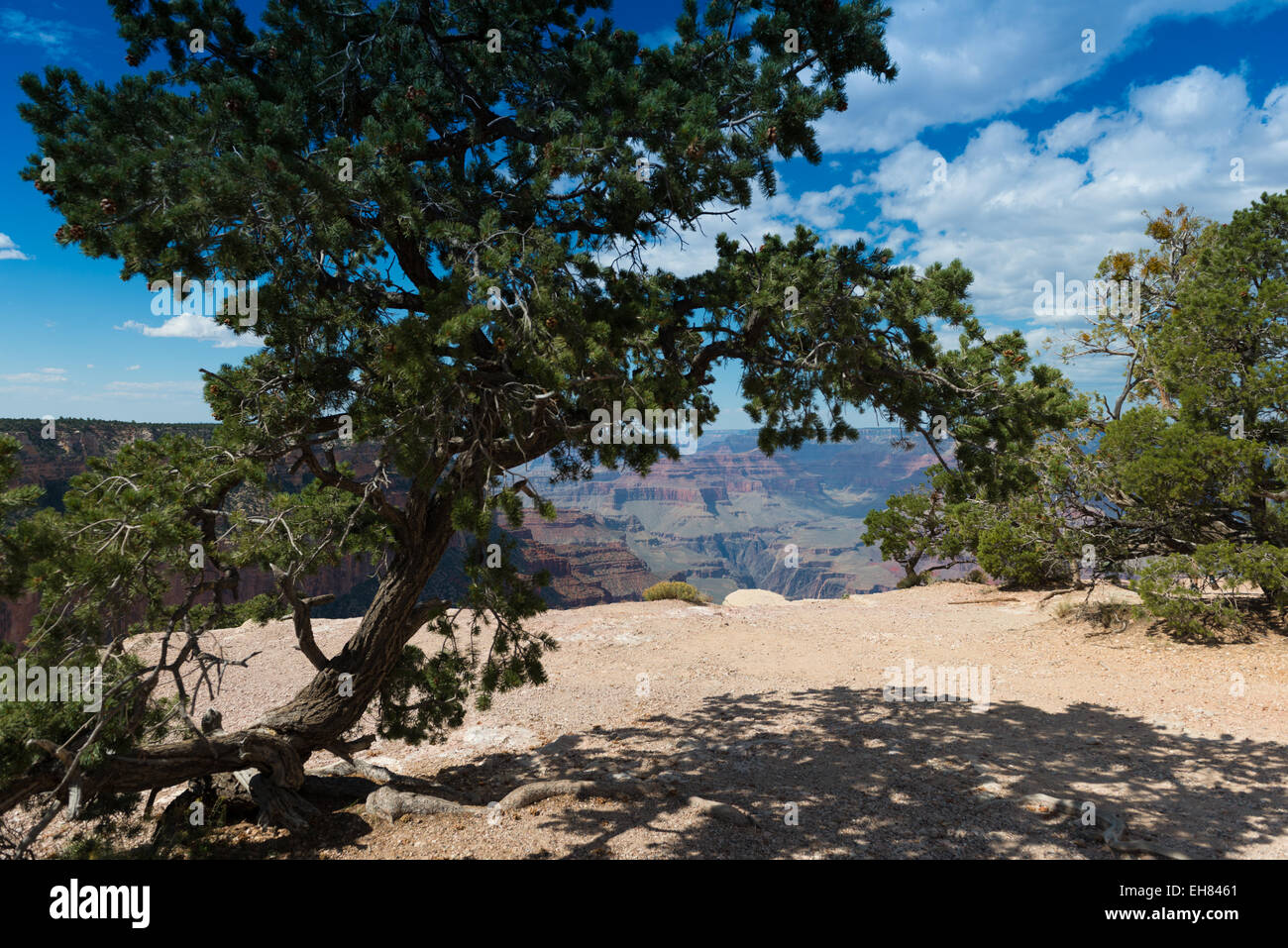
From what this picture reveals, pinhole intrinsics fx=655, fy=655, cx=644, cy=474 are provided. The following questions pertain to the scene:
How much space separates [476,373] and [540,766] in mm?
4934

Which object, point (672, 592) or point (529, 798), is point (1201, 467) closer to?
point (529, 798)

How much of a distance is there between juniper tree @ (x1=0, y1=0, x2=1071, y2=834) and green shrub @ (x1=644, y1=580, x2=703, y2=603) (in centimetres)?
1315

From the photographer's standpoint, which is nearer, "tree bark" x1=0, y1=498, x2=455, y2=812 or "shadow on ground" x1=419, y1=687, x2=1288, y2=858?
"shadow on ground" x1=419, y1=687, x2=1288, y2=858

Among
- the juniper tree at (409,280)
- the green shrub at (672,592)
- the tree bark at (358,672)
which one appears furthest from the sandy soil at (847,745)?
the green shrub at (672,592)

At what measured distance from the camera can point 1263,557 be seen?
9469 mm

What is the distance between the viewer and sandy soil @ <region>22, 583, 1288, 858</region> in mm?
5133

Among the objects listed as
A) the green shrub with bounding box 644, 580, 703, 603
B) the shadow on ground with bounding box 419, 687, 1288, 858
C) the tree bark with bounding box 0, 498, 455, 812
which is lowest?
the green shrub with bounding box 644, 580, 703, 603
